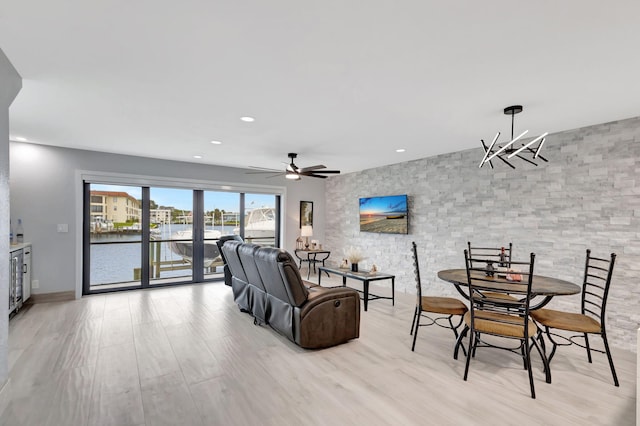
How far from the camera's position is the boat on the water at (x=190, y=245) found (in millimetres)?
6117

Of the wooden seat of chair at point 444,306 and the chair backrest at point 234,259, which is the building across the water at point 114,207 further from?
the wooden seat of chair at point 444,306

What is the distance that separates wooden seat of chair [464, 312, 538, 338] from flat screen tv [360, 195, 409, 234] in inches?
119

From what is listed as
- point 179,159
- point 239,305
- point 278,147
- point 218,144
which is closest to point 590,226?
point 278,147

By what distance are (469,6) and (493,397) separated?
2680 millimetres

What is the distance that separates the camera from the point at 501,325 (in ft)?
8.64

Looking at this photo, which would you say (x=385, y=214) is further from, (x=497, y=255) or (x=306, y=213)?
(x=497, y=255)

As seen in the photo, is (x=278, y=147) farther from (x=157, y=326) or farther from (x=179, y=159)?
(x=157, y=326)

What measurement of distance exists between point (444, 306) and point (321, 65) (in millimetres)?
2594

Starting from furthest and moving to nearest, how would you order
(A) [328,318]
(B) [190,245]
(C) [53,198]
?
(B) [190,245]
(C) [53,198]
(A) [328,318]

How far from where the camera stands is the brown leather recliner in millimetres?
3152

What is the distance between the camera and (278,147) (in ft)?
15.7

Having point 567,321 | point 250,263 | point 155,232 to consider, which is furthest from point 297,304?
point 155,232

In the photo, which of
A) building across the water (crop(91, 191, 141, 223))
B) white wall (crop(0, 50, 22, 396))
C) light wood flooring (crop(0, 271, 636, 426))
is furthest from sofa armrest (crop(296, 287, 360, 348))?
building across the water (crop(91, 191, 141, 223))

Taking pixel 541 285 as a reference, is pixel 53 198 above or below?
above
